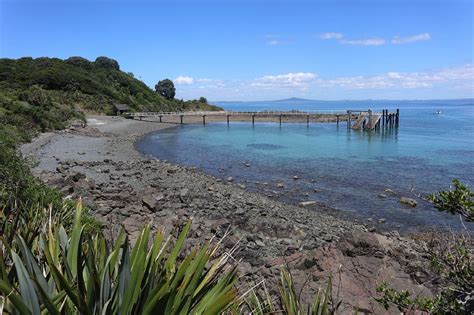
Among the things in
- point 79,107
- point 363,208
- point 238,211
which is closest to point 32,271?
point 238,211

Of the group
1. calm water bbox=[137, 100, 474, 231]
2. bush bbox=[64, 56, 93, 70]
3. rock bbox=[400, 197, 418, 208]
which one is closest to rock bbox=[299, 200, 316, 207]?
calm water bbox=[137, 100, 474, 231]

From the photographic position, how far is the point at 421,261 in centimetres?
910

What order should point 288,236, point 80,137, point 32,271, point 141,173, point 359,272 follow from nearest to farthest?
point 32,271, point 359,272, point 288,236, point 141,173, point 80,137

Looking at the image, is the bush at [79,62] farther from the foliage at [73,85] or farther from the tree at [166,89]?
the tree at [166,89]

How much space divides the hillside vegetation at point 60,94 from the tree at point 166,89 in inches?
309

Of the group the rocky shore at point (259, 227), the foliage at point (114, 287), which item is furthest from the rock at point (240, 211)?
the foliage at point (114, 287)

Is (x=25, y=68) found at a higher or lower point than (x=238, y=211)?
higher

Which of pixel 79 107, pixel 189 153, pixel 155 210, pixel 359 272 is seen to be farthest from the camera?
pixel 79 107

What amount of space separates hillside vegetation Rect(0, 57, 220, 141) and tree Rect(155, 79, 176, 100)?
785 centimetres

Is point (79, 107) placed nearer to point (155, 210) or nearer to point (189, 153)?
point (189, 153)

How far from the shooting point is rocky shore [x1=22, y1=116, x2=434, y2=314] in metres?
7.16

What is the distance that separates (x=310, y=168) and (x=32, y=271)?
24.7 metres

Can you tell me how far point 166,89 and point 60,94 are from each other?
42087 mm

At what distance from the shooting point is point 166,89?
106 meters
